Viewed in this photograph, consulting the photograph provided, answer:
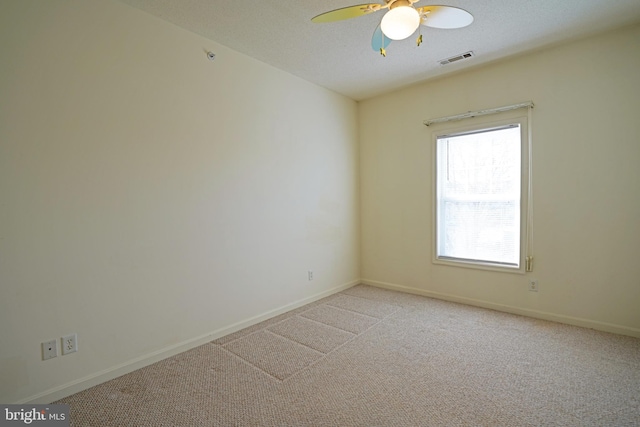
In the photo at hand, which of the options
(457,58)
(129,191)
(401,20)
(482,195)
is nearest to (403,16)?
(401,20)

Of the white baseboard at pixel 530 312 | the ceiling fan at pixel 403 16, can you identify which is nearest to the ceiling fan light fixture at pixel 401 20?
the ceiling fan at pixel 403 16

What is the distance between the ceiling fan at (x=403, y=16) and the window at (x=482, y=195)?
186 cm

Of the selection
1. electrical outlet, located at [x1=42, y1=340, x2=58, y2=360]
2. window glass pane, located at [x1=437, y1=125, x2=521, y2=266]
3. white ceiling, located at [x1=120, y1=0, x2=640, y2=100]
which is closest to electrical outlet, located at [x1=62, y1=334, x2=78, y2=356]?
electrical outlet, located at [x1=42, y1=340, x2=58, y2=360]

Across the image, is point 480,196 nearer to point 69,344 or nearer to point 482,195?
point 482,195

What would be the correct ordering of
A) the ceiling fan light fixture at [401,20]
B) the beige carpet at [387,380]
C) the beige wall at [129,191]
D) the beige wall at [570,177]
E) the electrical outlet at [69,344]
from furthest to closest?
the beige wall at [570,177] → the electrical outlet at [69,344] → the beige wall at [129,191] → the beige carpet at [387,380] → the ceiling fan light fixture at [401,20]

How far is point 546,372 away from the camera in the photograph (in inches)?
85.7

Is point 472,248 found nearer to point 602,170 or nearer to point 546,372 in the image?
point 602,170

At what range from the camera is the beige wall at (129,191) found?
6.11 ft

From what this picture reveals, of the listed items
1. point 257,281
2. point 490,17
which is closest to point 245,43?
point 490,17

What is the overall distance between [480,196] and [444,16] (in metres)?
2.29

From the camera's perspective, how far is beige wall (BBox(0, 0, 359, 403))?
1.86 metres

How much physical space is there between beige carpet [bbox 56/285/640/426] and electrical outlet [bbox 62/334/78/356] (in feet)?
0.95

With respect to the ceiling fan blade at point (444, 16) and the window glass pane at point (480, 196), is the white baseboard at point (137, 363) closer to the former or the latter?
the window glass pane at point (480, 196)

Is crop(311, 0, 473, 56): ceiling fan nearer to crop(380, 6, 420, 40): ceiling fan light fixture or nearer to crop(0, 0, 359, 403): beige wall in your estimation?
crop(380, 6, 420, 40): ceiling fan light fixture
